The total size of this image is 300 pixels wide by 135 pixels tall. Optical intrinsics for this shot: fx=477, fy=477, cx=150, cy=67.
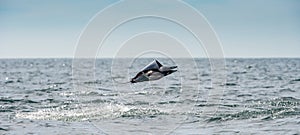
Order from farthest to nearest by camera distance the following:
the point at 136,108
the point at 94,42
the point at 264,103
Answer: the point at 264,103
the point at 136,108
the point at 94,42

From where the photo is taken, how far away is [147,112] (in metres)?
25.4

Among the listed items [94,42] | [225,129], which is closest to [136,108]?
[225,129]

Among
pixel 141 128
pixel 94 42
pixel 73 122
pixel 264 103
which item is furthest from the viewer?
pixel 264 103

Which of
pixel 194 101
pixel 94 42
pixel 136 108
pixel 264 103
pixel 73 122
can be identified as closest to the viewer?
pixel 94 42

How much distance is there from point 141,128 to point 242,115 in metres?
6.13

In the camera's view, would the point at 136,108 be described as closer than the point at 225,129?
No

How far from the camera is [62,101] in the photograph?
32031mm

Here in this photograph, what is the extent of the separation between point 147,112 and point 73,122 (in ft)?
15.1

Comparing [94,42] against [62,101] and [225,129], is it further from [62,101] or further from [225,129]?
[62,101]

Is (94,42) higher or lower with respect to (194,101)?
higher

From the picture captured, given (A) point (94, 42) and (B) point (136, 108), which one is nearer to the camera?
(A) point (94, 42)

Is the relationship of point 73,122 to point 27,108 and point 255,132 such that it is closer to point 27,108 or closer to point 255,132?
point 27,108

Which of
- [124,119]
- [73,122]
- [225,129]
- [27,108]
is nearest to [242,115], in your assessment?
[225,129]

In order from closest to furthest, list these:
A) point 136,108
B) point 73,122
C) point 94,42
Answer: point 94,42, point 73,122, point 136,108
